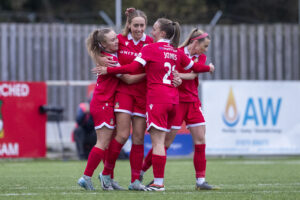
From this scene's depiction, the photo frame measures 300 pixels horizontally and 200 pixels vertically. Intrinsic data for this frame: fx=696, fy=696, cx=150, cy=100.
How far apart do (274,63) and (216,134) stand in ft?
18.6

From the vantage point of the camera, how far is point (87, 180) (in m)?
7.37

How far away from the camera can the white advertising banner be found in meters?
14.5

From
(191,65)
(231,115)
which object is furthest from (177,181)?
(231,115)

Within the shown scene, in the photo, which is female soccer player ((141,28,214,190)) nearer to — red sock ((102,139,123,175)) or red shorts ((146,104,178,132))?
red sock ((102,139,123,175))

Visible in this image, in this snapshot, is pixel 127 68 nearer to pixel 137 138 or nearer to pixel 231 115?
pixel 137 138

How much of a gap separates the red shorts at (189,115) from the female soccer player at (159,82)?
441 millimetres

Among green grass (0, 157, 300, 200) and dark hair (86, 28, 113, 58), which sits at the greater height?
dark hair (86, 28, 113, 58)

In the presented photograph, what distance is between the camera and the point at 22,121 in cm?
1377

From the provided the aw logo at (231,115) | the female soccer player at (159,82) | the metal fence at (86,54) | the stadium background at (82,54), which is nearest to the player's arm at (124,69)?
the female soccer player at (159,82)

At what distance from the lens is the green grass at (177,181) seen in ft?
22.3

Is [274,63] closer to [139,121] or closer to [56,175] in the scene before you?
[56,175]

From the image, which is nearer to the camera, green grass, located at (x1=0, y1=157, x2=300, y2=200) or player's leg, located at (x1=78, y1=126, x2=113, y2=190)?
green grass, located at (x1=0, y1=157, x2=300, y2=200)

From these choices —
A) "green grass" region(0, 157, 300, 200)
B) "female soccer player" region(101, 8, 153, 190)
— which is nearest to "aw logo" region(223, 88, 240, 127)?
"green grass" region(0, 157, 300, 200)

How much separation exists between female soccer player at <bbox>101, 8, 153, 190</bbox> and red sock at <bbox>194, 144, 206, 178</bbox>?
0.64 meters
